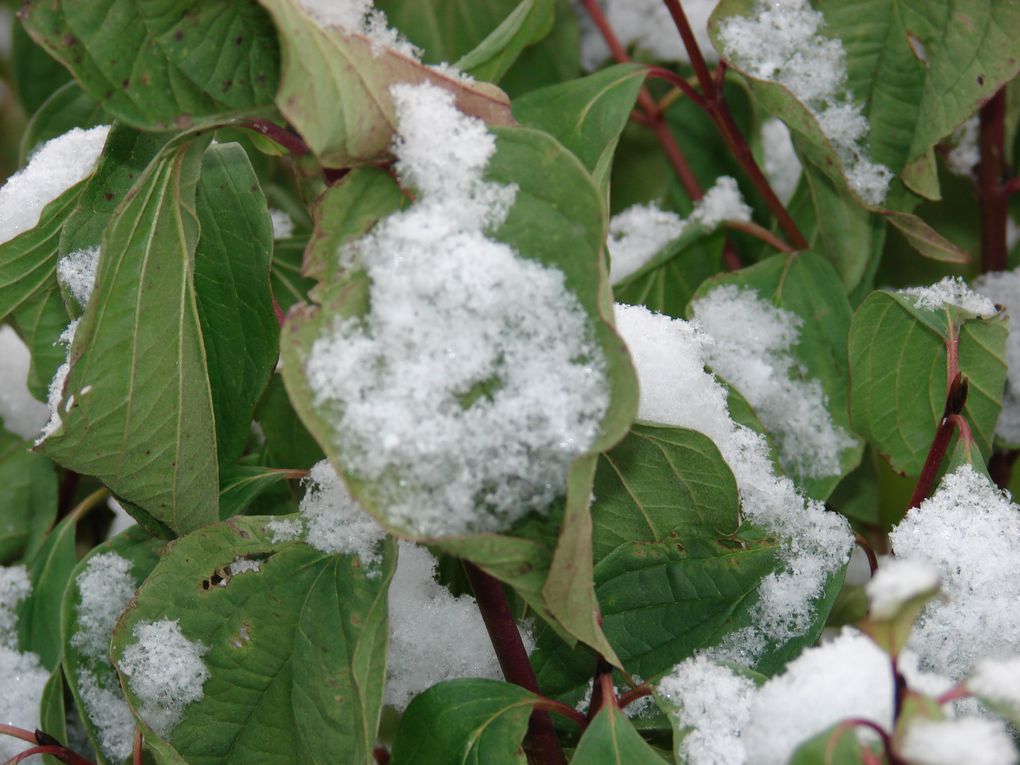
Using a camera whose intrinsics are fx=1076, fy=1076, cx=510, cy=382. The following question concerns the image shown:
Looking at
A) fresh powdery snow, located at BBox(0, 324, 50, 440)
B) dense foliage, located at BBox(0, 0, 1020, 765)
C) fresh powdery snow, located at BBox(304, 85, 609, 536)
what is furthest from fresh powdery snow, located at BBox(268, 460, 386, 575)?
fresh powdery snow, located at BBox(0, 324, 50, 440)

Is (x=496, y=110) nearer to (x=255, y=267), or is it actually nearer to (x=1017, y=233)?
(x=255, y=267)

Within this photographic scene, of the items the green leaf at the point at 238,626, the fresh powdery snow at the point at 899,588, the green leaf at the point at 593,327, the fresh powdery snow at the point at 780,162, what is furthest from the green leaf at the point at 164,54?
the fresh powdery snow at the point at 780,162

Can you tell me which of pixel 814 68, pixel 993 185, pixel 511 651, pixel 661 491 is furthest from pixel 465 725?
pixel 993 185

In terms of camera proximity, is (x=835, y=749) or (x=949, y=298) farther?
(x=949, y=298)

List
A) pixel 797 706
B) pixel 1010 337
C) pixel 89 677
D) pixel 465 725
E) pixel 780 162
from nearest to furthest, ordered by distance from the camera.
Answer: pixel 797 706 < pixel 465 725 < pixel 89 677 < pixel 1010 337 < pixel 780 162

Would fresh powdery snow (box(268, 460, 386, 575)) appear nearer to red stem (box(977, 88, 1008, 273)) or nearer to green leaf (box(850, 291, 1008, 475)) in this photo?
green leaf (box(850, 291, 1008, 475))

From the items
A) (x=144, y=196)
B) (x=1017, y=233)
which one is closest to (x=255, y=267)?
(x=144, y=196)

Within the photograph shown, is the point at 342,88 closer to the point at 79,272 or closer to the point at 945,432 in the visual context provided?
the point at 79,272
